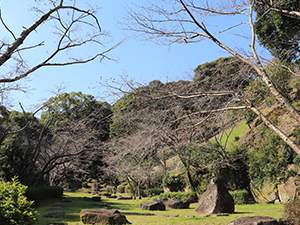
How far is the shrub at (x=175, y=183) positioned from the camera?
2701 cm

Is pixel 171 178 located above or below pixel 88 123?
below

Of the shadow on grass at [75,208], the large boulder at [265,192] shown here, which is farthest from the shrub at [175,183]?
the large boulder at [265,192]

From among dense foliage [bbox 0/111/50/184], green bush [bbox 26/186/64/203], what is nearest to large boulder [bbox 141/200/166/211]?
green bush [bbox 26/186/64/203]

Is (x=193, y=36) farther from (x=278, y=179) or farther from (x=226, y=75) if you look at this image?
(x=278, y=179)

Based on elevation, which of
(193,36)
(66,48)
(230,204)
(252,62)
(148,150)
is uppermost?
(66,48)

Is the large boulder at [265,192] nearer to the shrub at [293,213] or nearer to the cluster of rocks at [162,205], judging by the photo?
the cluster of rocks at [162,205]

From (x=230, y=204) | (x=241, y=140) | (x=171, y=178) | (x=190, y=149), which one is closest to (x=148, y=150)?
(x=230, y=204)

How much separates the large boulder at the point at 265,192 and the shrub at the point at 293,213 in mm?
10254

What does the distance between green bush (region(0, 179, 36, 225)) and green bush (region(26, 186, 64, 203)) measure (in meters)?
13.0

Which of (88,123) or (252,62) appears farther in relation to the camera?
(88,123)

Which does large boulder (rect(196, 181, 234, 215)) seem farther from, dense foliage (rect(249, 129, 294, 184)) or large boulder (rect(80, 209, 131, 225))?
dense foliage (rect(249, 129, 294, 184))

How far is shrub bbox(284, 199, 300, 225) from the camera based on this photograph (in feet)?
30.1

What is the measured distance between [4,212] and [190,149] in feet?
51.4

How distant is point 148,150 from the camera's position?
912 centimetres
